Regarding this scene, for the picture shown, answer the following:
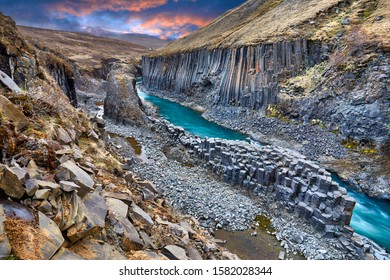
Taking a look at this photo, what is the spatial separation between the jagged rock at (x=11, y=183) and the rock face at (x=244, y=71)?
28060mm

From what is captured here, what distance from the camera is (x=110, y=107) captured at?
2753 cm

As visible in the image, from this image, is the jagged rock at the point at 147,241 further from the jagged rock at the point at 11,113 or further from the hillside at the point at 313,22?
the hillside at the point at 313,22

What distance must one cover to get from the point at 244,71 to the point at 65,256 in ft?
112

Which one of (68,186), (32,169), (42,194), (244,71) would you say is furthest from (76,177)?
(244,71)

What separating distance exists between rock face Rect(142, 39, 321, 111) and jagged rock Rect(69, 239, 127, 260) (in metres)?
27.3

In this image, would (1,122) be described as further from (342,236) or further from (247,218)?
(342,236)

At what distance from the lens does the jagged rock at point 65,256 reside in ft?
13.7

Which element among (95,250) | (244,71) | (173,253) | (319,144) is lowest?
(173,253)

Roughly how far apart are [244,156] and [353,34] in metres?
20.1

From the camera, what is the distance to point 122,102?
27422mm

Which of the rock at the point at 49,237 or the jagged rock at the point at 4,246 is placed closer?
the jagged rock at the point at 4,246

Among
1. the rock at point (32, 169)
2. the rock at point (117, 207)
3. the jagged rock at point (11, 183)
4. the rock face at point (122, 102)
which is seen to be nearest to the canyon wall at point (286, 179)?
the rock at point (117, 207)

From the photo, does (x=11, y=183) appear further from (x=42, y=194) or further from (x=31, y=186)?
(x=42, y=194)

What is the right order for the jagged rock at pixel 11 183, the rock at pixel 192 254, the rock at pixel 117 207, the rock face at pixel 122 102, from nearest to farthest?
1. the jagged rock at pixel 11 183
2. the rock at pixel 117 207
3. the rock at pixel 192 254
4. the rock face at pixel 122 102
